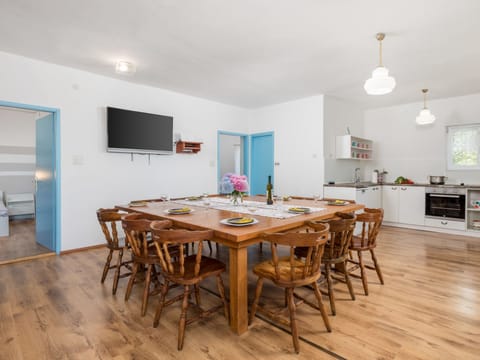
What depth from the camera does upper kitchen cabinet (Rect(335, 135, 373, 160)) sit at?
548 cm

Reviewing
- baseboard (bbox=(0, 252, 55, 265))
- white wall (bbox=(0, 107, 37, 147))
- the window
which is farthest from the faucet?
white wall (bbox=(0, 107, 37, 147))

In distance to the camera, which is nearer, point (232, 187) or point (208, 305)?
point (208, 305)

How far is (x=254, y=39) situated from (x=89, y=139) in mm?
2785

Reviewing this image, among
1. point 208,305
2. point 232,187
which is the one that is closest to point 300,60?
point 232,187

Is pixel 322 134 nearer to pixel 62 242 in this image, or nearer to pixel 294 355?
pixel 294 355

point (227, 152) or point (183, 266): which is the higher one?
point (227, 152)

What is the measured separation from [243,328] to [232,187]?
1.31 m

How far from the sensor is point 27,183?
6.94m

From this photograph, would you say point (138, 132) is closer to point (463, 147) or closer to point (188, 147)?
point (188, 147)

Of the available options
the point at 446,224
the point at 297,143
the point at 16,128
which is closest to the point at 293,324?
the point at 297,143

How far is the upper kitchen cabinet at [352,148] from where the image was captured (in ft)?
18.0

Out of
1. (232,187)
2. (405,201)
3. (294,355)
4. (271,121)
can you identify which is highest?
(271,121)

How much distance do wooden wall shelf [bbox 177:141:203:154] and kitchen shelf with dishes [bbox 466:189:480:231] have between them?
191 inches

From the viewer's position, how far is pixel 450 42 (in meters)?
3.15
